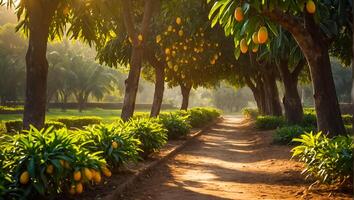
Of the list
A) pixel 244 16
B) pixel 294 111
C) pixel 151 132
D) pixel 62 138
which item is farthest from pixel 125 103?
pixel 294 111

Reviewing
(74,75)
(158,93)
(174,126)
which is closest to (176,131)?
(174,126)

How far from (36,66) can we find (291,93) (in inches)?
584

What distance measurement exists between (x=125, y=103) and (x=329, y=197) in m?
8.45

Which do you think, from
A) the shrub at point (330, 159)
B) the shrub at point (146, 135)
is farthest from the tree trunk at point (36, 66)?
the shrub at point (330, 159)

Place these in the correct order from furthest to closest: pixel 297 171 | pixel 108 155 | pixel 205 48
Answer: pixel 205 48 < pixel 297 171 < pixel 108 155

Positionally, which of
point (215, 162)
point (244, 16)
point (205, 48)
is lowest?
point (215, 162)

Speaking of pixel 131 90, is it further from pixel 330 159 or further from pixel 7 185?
pixel 7 185

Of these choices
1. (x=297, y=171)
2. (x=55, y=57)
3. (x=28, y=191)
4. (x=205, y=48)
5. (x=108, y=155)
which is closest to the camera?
(x=28, y=191)

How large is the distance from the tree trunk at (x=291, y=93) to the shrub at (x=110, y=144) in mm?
13778

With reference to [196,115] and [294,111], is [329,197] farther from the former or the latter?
[196,115]

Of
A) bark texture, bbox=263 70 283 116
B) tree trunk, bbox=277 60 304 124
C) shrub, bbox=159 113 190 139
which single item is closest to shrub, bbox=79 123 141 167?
shrub, bbox=159 113 190 139

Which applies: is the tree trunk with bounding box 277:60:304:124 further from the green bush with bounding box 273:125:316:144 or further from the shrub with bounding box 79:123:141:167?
the shrub with bounding box 79:123:141:167

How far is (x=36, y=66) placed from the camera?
33.7 feet

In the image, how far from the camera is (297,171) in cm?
1068
